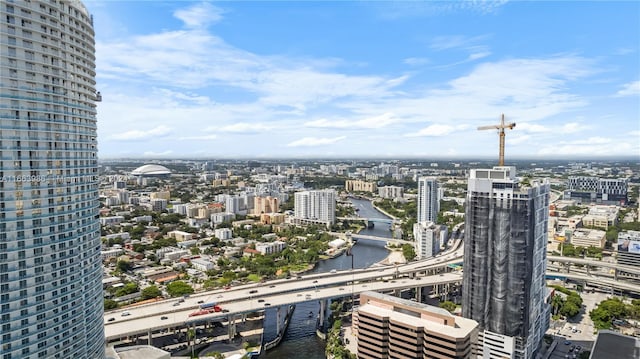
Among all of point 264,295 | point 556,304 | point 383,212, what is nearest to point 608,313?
point 556,304

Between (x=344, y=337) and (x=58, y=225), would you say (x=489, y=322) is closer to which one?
(x=344, y=337)

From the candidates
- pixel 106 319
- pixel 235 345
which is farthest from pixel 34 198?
pixel 235 345

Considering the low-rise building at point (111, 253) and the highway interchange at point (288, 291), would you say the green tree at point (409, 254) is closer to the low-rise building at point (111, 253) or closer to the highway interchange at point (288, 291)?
the highway interchange at point (288, 291)

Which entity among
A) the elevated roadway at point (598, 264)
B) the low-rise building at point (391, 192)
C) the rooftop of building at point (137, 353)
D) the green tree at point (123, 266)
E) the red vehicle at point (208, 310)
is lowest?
the green tree at point (123, 266)

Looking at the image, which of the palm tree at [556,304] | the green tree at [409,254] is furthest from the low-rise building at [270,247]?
the palm tree at [556,304]

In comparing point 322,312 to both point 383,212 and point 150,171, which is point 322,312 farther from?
point 150,171

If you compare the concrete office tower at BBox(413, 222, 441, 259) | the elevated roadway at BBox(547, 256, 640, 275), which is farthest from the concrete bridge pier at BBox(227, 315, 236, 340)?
the elevated roadway at BBox(547, 256, 640, 275)

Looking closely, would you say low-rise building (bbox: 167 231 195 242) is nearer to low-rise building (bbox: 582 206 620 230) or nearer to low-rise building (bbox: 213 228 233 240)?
low-rise building (bbox: 213 228 233 240)
